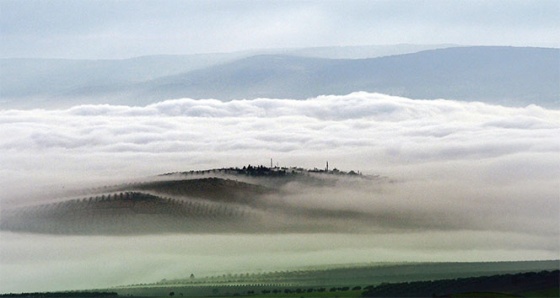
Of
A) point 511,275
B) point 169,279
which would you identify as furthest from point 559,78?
point 169,279

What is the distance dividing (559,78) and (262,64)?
5.78 meters

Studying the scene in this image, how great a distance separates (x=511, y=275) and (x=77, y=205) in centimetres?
832

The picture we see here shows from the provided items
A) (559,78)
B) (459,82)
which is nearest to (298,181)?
(459,82)

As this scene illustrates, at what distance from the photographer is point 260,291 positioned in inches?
745


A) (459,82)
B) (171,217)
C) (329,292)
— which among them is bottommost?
(329,292)

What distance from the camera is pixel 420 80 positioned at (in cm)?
2002

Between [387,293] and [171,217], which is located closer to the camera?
[387,293]

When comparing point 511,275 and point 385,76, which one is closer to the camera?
point 511,275

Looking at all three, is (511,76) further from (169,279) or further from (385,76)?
(169,279)

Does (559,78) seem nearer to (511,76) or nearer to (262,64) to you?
(511,76)

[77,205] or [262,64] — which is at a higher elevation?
[262,64]

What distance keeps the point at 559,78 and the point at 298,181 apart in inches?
214

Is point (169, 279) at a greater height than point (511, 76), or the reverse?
point (511, 76)

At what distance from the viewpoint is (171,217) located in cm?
1986
